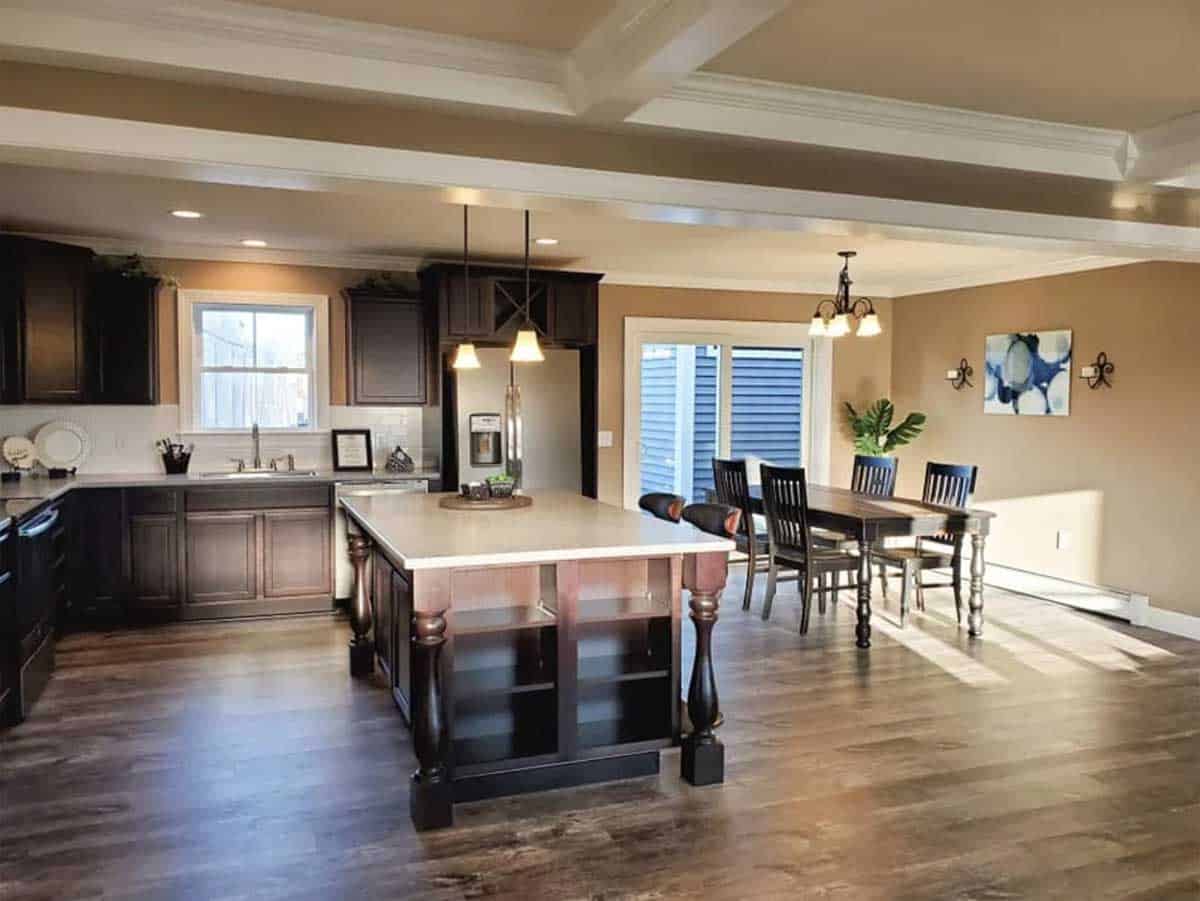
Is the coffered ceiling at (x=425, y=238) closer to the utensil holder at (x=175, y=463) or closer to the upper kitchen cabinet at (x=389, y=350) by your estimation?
the upper kitchen cabinet at (x=389, y=350)

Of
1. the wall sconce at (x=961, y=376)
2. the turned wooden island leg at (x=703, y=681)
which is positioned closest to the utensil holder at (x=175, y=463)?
the turned wooden island leg at (x=703, y=681)

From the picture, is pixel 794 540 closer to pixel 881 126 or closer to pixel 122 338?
pixel 881 126

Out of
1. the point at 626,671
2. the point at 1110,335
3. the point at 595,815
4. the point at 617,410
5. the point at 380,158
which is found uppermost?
the point at 380,158

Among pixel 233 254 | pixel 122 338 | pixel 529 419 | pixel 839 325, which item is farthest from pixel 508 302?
pixel 122 338

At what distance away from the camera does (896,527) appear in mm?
5141

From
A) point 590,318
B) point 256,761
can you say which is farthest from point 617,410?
point 256,761

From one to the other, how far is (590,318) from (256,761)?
3.83 meters

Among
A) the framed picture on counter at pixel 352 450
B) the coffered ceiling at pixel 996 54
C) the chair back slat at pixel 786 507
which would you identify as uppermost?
the coffered ceiling at pixel 996 54

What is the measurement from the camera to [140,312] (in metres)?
5.73

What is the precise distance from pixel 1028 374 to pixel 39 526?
635 centimetres

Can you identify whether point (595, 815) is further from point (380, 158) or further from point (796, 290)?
point (796, 290)

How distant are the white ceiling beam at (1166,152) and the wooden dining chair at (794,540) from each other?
2281 millimetres

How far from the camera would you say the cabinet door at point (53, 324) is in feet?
17.3

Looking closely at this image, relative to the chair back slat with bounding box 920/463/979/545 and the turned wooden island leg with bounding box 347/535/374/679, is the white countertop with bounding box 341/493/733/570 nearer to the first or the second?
the turned wooden island leg with bounding box 347/535/374/679
